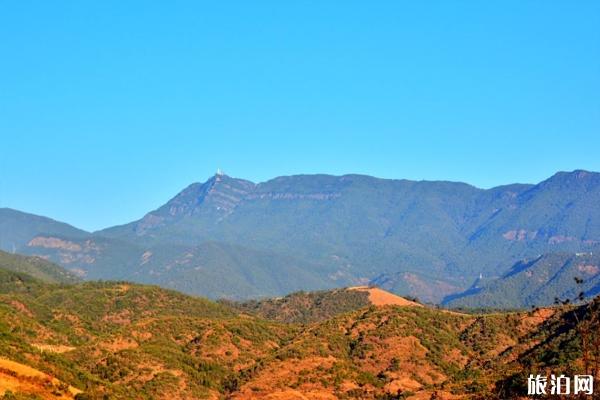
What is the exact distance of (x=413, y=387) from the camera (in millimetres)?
103062

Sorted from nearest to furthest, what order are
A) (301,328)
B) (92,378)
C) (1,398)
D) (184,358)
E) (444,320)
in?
(1,398) < (92,378) < (184,358) < (444,320) < (301,328)

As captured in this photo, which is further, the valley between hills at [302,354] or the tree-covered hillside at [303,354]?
the tree-covered hillside at [303,354]

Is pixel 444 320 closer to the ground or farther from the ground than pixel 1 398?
farther from the ground

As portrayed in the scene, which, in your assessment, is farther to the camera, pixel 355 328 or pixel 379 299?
pixel 379 299

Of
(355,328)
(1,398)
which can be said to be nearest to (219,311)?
(355,328)

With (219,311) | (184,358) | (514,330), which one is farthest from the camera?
(219,311)

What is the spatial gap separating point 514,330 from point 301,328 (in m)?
34.1

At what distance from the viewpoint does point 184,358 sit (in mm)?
110562

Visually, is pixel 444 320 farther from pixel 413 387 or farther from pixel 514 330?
pixel 413 387

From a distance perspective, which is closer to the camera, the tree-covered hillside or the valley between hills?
the valley between hills

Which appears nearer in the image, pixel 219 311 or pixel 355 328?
pixel 355 328

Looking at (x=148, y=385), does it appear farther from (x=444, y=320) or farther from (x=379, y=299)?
(x=379, y=299)

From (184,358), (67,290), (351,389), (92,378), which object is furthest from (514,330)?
(67,290)

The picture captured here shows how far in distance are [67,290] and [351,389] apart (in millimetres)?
99304
